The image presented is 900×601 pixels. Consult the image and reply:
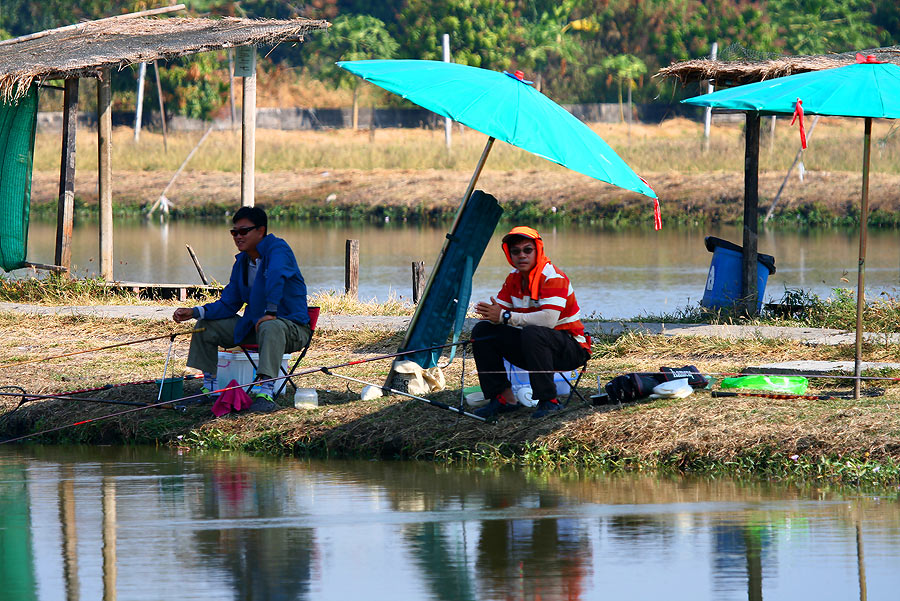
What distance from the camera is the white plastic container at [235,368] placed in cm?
962

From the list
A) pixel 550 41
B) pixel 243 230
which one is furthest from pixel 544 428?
pixel 550 41

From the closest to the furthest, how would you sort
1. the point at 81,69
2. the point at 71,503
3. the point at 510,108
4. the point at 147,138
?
the point at 71,503
the point at 510,108
the point at 81,69
the point at 147,138

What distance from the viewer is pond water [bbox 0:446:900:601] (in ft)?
20.5

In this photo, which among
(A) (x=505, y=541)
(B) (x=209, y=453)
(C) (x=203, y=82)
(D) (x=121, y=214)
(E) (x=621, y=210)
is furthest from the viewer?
(C) (x=203, y=82)

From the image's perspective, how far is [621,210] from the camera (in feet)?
118

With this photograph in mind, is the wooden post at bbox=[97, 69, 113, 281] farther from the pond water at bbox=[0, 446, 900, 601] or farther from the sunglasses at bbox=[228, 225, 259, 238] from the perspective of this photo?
the pond water at bbox=[0, 446, 900, 601]

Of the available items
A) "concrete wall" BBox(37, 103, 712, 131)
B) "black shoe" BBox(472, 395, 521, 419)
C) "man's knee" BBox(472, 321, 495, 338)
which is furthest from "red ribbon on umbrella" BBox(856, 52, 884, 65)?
"concrete wall" BBox(37, 103, 712, 131)

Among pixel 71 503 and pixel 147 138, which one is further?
pixel 147 138

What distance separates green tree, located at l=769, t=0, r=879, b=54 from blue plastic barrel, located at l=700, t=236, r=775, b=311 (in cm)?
4035

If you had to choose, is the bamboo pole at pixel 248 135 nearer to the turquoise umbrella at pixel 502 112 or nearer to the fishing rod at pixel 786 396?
the turquoise umbrella at pixel 502 112

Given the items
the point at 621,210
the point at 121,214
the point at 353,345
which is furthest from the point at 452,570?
the point at 121,214

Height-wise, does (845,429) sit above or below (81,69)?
below

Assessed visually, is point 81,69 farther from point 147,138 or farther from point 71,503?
point 147,138

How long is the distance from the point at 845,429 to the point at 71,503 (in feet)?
14.8
